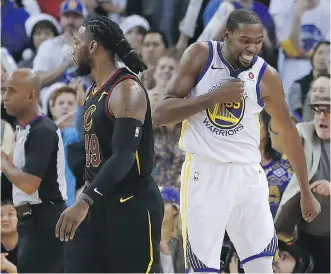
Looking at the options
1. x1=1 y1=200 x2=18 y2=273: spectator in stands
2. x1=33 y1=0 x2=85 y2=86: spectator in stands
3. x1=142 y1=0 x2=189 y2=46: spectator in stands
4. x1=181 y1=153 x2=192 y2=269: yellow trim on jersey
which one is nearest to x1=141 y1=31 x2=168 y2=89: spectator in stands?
x1=142 y1=0 x2=189 y2=46: spectator in stands

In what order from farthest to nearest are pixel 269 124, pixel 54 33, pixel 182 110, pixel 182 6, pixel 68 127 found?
1. pixel 54 33
2. pixel 182 6
3. pixel 68 127
4. pixel 269 124
5. pixel 182 110

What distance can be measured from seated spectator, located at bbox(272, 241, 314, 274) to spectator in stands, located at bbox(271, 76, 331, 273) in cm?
10

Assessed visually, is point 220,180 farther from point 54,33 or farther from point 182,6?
point 54,33

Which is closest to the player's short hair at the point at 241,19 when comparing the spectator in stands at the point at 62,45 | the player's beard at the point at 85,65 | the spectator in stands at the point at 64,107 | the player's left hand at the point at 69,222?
the player's beard at the point at 85,65

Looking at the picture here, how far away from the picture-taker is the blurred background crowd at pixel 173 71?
677cm

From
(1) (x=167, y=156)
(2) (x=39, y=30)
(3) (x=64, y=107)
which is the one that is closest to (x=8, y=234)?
(1) (x=167, y=156)

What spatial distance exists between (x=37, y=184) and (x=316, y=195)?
7.87 feet

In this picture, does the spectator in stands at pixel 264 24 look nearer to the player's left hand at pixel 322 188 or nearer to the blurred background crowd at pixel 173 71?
the blurred background crowd at pixel 173 71

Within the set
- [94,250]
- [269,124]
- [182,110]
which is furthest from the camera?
[269,124]

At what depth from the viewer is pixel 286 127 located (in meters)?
5.02

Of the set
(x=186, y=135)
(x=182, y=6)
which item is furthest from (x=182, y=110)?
(x=182, y=6)

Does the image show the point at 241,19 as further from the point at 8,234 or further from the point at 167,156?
the point at 8,234

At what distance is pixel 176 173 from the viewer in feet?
24.5

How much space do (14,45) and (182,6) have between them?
229 cm
